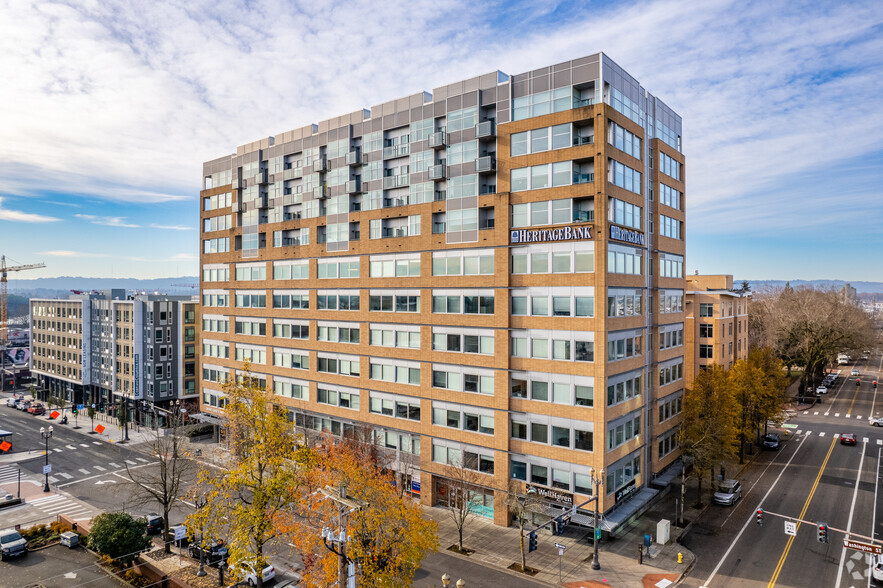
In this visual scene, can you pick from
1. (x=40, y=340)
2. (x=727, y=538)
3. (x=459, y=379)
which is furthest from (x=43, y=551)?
(x=40, y=340)

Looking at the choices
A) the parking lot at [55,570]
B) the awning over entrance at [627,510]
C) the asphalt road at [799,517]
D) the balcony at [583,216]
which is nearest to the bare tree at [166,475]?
the parking lot at [55,570]

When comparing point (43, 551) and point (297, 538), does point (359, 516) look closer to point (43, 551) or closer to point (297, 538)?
point (297, 538)

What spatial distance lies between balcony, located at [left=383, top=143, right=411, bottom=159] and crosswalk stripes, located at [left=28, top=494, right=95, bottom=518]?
46.5 m

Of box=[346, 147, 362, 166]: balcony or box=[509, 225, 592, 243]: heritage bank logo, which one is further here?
box=[346, 147, 362, 166]: balcony

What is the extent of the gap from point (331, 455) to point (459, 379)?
13177 millimetres

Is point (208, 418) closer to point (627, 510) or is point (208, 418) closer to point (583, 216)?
point (627, 510)

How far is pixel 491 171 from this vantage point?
1843 inches

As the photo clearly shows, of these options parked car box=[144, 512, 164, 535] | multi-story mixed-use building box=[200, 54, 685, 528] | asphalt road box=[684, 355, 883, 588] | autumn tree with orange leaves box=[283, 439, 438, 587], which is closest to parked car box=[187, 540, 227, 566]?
parked car box=[144, 512, 164, 535]

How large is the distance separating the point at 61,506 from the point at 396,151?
1961 inches

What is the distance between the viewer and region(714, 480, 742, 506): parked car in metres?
50.1

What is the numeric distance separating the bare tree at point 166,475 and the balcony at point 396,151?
3283 cm

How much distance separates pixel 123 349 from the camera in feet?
297

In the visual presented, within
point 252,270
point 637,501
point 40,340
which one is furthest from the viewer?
point 40,340

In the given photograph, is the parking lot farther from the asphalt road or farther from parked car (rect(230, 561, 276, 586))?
the asphalt road
